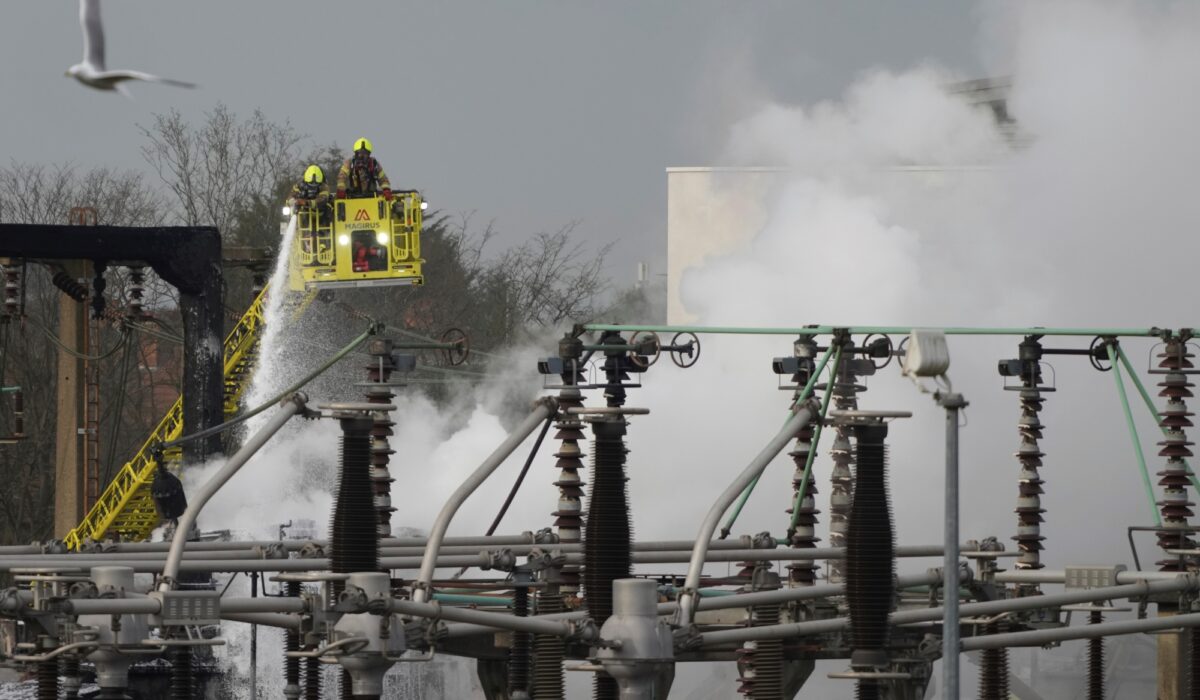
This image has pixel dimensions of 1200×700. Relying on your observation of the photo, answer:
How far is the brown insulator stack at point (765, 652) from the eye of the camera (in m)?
26.7

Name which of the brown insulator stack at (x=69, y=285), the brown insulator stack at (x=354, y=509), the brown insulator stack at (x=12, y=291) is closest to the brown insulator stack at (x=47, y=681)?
the brown insulator stack at (x=354, y=509)

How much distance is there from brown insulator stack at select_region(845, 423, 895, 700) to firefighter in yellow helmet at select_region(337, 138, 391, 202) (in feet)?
87.1

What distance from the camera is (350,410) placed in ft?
78.2

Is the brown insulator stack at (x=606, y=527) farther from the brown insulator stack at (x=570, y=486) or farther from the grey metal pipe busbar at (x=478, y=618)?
the brown insulator stack at (x=570, y=486)

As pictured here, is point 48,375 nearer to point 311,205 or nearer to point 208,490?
point 311,205

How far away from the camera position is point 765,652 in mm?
26922

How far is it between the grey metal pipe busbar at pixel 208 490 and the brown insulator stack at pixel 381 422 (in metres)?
3.71

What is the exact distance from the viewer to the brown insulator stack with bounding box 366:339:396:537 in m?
29.8

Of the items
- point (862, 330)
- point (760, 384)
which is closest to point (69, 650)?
point (862, 330)

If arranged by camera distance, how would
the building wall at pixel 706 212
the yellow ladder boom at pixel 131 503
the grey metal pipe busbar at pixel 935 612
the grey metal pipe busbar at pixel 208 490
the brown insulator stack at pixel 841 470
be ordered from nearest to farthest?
the grey metal pipe busbar at pixel 208 490, the grey metal pipe busbar at pixel 935 612, the brown insulator stack at pixel 841 470, the yellow ladder boom at pixel 131 503, the building wall at pixel 706 212

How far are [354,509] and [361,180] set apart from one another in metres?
25.1

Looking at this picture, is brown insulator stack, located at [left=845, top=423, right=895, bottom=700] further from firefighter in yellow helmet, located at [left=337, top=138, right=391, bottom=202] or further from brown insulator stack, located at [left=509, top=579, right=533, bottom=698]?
firefighter in yellow helmet, located at [left=337, top=138, right=391, bottom=202]

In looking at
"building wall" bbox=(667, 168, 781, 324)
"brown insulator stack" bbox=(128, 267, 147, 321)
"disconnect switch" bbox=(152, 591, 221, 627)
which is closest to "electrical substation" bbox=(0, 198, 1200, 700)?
"disconnect switch" bbox=(152, 591, 221, 627)

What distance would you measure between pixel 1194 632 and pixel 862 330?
5323 millimetres
